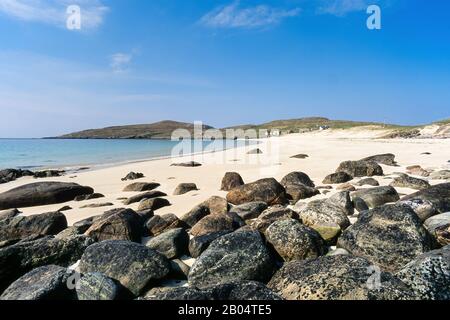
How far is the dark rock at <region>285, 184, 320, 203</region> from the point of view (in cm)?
798

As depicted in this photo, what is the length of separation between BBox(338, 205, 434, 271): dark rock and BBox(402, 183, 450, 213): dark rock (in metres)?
1.81

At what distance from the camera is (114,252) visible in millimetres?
4219

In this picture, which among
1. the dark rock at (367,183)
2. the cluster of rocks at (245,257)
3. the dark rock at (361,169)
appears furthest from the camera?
the dark rock at (361,169)

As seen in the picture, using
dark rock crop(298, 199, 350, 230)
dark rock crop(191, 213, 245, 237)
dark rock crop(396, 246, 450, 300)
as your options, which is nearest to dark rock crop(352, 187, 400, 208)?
dark rock crop(298, 199, 350, 230)

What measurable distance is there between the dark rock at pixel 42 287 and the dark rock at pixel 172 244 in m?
1.37

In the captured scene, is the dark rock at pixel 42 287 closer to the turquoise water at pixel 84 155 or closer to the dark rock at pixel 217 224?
the dark rock at pixel 217 224

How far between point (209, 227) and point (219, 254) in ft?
5.08

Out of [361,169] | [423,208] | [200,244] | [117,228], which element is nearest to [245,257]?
[200,244]

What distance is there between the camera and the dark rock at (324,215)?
5.35 metres

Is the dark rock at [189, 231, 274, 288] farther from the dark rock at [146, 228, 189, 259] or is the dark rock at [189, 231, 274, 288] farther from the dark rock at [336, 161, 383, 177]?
the dark rock at [336, 161, 383, 177]

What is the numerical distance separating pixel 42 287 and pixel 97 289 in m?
0.58

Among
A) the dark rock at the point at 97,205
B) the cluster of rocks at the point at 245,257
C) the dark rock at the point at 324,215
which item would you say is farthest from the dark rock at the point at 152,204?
the dark rock at the point at 324,215
